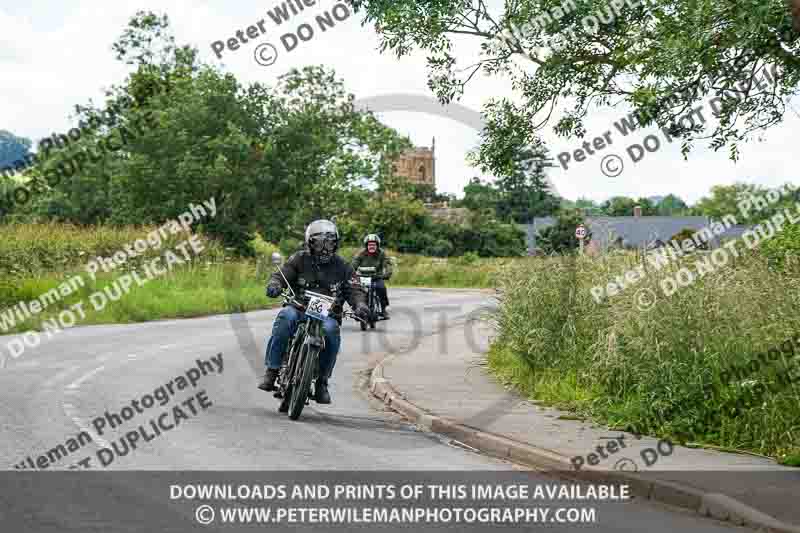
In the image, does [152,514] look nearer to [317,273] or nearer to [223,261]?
[317,273]

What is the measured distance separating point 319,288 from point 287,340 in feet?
2.12

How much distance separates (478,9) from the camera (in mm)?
16781

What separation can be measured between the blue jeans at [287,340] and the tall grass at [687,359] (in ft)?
8.93

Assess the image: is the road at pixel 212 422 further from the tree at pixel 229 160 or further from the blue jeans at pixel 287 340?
the tree at pixel 229 160

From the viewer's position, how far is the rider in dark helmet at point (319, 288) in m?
11.8

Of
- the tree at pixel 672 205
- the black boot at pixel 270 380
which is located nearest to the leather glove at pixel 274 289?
the black boot at pixel 270 380

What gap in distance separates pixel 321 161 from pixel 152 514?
45392 mm

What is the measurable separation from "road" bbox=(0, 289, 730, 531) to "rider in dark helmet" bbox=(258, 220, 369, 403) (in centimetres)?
56

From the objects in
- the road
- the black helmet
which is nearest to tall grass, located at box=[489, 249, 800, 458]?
the road

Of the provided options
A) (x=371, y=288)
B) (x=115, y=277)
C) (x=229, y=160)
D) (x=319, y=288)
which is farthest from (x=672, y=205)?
(x=319, y=288)

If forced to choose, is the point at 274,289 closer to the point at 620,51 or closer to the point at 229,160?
the point at 620,51

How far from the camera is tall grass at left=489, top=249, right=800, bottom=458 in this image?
10312 millimetres

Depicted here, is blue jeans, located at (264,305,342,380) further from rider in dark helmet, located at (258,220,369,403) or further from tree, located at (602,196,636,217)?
tree, located at (602,196,636,217)

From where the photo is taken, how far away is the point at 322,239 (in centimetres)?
1180
